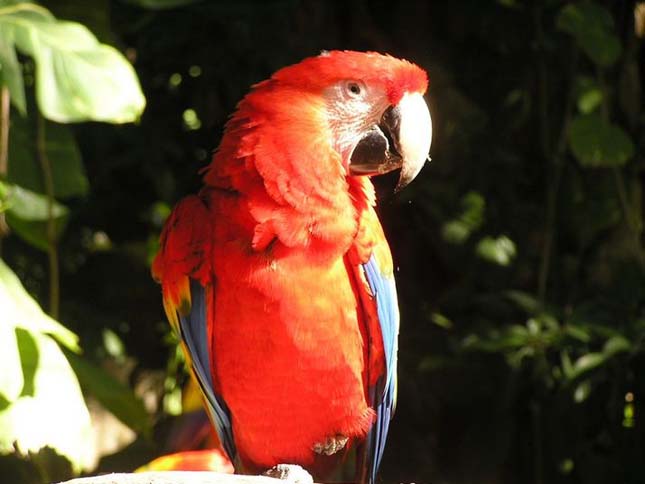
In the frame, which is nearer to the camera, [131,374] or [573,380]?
[573,380]

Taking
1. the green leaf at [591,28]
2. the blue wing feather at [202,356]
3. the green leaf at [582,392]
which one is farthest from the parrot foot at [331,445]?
the green leaf at [591,28]

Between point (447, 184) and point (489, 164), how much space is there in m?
0.09

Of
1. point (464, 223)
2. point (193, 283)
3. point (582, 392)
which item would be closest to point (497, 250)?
point (464, 223)

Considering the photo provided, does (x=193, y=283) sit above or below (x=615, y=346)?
above

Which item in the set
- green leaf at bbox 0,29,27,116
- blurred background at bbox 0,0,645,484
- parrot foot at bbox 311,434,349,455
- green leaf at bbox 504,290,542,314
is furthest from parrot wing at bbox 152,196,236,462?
green leaf at bbox 504,290,542,314

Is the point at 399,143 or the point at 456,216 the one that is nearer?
the point at 399,143

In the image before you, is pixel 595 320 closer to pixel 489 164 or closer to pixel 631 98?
pixel 489 164

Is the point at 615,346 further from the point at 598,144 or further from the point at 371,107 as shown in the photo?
the point at 371,107

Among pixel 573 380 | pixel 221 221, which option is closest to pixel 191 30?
pixel 221 221

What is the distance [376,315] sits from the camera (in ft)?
4.07

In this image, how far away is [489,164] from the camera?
2.02 metres

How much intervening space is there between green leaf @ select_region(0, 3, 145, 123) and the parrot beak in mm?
370

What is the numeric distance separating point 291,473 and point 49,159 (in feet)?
2.48

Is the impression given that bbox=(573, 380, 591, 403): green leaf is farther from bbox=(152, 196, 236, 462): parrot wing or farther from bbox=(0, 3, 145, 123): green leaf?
bbox=(0, 3, 145, 123): green leaf
